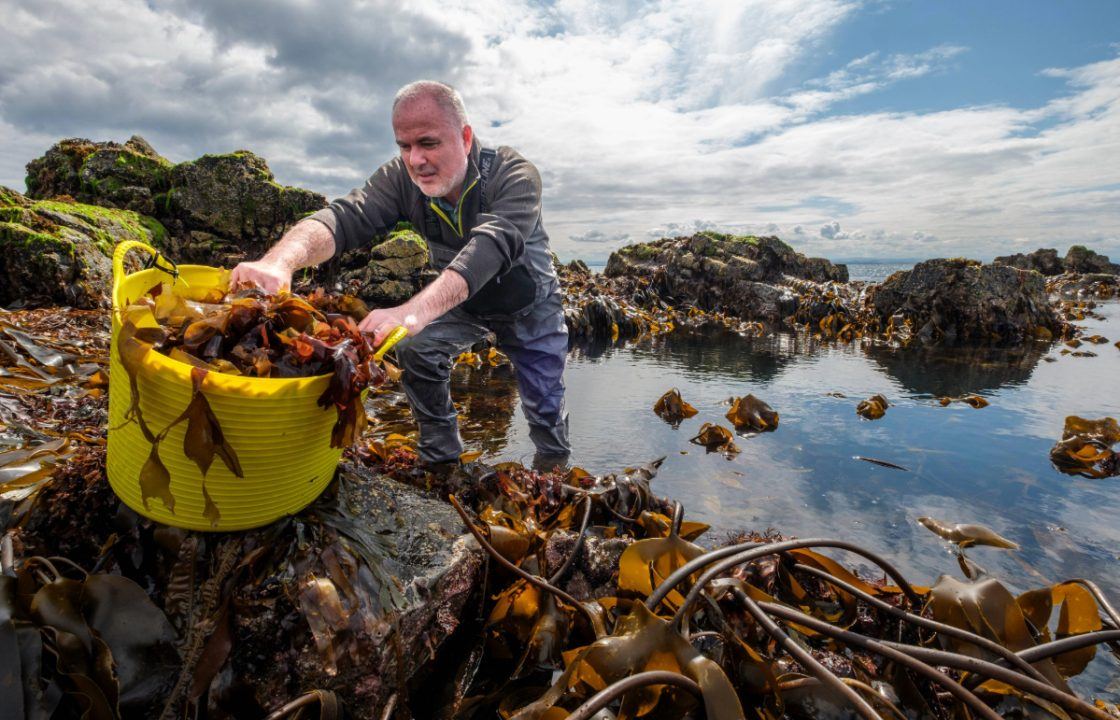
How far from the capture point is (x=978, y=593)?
1358 millimetres

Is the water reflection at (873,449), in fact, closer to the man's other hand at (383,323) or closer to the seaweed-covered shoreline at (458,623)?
the seaweed-covered shoreline at (458,623)

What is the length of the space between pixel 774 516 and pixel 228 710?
2.42 meters

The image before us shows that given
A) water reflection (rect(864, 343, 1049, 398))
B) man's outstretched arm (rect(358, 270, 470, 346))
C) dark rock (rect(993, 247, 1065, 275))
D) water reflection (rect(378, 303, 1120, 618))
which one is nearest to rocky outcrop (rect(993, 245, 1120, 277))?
dark rock (rect(993, 247, 1065, 275))

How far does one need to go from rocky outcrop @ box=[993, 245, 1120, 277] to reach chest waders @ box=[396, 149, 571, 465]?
37.3m

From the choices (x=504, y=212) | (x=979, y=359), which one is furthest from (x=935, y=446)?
(x=979, y=359)

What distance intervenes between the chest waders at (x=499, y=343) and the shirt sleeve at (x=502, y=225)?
0.50 feet

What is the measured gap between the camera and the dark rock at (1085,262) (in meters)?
30.0

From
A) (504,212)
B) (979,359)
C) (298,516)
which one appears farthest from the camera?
(979,359)

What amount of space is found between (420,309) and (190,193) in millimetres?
12468

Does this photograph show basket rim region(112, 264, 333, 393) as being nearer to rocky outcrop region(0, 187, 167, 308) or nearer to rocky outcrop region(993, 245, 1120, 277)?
rocky outcrop region(0, 187, 167, 308)

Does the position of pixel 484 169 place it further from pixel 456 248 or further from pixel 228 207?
pixel 228 207

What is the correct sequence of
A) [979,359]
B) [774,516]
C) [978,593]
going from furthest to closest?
[979,359] < [774,516] < [978,593]

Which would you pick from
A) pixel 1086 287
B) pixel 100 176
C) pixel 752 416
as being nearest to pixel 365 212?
pixel 752 416

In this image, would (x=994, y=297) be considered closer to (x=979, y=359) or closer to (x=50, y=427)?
(x=979, y=359)
